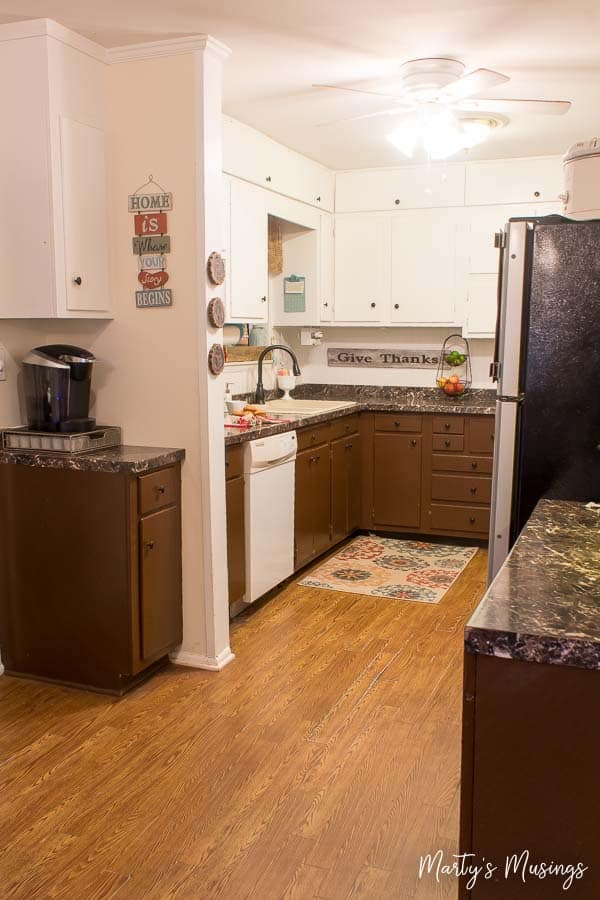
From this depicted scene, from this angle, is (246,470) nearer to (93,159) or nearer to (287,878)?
(93,159)

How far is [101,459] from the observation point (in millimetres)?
3061

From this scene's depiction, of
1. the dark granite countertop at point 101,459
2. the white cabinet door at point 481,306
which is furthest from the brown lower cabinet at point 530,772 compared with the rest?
the white cabinet door at point 481,306

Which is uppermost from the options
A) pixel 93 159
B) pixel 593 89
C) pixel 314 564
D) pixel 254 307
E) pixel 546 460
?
pixel 593 89

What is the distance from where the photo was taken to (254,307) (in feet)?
15.2

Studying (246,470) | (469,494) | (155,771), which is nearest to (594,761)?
(155,771)

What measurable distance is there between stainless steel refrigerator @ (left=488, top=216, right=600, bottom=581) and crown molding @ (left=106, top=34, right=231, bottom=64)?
4.43 feet

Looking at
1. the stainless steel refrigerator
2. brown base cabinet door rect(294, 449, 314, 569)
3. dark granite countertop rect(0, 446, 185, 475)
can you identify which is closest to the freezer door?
the stainless steel refrigerator

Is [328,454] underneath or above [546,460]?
underneath

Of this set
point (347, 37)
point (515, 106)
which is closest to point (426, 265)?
point (515, 106)

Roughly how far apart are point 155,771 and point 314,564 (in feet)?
7.86

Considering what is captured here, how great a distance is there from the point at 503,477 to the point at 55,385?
1.70m

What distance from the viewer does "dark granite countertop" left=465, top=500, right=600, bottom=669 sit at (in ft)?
4.11

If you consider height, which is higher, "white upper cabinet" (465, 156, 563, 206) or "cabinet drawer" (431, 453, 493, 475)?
"white upper cabinet" (465, 156, 563, 206)

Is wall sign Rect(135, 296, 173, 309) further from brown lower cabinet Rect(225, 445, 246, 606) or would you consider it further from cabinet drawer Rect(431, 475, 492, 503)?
cabinet drawer Rect(431, 475, 492, 503)
